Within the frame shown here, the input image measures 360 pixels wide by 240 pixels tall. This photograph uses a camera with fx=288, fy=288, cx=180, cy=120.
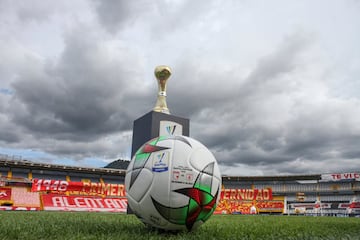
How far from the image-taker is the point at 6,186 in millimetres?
34844

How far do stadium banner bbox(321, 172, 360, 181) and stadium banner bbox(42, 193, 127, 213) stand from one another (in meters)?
35.9

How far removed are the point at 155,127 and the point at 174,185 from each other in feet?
25.9

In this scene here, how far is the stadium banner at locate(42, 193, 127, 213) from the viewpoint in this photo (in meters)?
32.6

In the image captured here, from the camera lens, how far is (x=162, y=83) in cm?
1403

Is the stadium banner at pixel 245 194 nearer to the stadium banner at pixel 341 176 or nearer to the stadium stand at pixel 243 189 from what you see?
the stadium stand at pixel 243 189

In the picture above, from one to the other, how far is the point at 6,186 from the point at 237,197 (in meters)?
32.1

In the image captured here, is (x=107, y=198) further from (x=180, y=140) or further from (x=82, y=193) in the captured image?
(x=180, y=140)

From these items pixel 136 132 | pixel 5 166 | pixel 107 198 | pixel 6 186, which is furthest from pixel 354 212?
pixel 5 166

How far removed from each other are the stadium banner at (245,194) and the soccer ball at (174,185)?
137 feet

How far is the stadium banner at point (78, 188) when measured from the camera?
111 ft

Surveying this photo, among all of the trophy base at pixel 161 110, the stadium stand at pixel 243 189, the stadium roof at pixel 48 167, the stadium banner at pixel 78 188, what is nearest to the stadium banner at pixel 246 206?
the stadium stand at pixel 243 189

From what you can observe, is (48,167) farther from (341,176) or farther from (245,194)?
(341,176)

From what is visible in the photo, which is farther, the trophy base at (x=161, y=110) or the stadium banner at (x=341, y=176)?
the stadium banner at (x=341, y=176)

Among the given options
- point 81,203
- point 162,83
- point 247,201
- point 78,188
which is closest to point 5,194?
point 78,188
